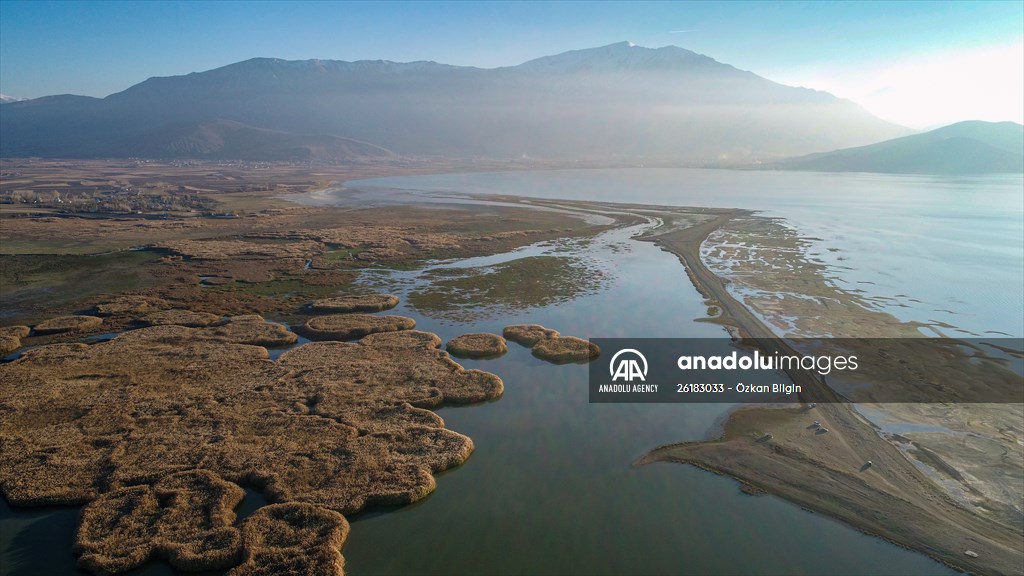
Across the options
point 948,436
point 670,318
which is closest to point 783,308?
point 670,318

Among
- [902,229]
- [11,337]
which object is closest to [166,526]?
[11,337]

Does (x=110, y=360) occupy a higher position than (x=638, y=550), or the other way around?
(x=110, y=360)

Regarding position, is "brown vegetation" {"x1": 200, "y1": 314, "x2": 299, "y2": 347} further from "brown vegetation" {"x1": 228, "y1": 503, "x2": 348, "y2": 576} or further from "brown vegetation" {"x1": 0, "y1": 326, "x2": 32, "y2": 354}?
"brown vegetation" {"x1": 228, "y1": 503, "x2": 348, "y2": 576}

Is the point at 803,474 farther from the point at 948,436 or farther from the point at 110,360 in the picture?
the point at 110,360

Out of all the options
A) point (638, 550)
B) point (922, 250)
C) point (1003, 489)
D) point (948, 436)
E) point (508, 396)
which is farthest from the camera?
point (922, 250)

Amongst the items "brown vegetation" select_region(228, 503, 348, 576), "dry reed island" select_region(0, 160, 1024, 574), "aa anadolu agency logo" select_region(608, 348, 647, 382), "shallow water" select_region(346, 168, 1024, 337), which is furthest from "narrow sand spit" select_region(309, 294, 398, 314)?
"shallow water" select_region(346, 168, 1024, 337)

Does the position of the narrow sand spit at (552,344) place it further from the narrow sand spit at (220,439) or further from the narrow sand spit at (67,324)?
the narrow sand spit at (67,324)

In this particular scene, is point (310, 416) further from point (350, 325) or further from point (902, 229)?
point (902, 229)
